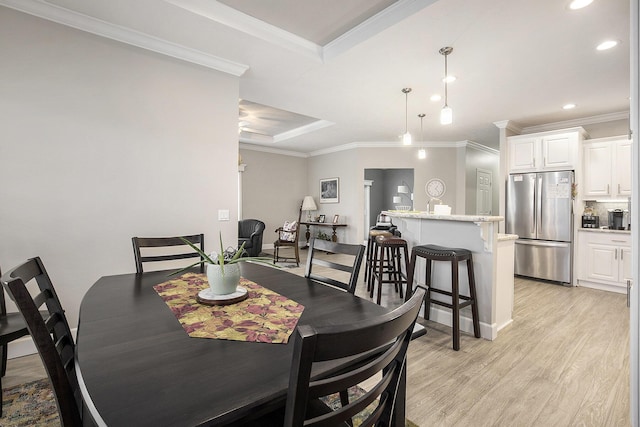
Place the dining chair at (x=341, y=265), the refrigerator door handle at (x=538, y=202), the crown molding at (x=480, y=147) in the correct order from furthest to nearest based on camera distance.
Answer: the crown molding at (x=480, y=147)
the refrigerator door handle at (x=538, y=202)
the dining chair at (x=341, y=265)

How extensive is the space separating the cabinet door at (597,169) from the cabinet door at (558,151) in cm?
32

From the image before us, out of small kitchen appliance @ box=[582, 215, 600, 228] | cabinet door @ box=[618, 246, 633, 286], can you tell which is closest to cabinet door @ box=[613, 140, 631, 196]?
small kitchen appliance @ box=[582, 215, 600, 228]

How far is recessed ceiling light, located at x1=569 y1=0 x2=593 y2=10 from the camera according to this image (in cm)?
220

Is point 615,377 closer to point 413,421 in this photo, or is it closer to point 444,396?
point 444,396

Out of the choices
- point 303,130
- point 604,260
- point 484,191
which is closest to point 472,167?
point 484,191

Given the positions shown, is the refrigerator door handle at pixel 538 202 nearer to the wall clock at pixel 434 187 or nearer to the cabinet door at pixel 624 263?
the cabinet door at pixel 624 263

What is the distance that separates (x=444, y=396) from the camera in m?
1.89

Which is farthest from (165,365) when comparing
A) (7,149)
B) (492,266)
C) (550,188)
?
(550,188)

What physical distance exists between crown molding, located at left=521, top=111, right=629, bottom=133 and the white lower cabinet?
189 centimetres

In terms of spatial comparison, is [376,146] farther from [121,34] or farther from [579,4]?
[121,34]

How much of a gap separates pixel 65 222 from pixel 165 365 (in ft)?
7.44

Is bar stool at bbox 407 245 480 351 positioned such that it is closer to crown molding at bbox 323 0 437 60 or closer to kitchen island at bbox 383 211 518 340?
kitchen island at bbox 383 211 518 340

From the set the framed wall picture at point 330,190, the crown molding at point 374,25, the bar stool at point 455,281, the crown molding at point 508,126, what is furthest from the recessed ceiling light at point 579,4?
the framed wall picture at point 330,190

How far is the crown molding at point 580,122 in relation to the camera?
4.71 meters
